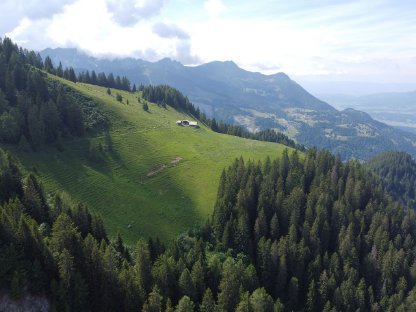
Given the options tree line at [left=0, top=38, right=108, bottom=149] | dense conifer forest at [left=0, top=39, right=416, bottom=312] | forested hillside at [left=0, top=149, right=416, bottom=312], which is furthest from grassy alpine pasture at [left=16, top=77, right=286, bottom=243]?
forested hillside at [left=0, top=149, right=416, bottom=312]

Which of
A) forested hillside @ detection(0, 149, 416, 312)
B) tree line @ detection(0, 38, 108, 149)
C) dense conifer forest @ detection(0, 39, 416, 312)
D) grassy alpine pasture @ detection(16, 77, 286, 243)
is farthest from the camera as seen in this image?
tree line @ detection(0, 38, 108, 149)

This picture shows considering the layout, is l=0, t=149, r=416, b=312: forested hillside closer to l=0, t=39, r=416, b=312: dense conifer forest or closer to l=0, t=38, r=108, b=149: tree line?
l=0, t=39, r=416, b=312: dense conifer forest

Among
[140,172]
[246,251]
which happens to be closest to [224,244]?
[246,251]

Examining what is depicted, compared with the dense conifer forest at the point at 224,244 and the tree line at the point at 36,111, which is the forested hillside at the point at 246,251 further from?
the tree line at the point at 36,111

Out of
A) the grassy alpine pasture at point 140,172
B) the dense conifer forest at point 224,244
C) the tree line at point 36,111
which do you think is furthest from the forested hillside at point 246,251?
the tree line at point 36,111

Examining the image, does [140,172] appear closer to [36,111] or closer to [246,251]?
[36,111]
